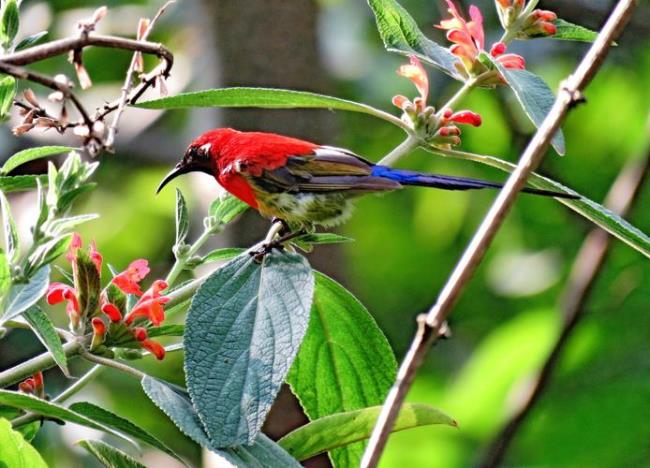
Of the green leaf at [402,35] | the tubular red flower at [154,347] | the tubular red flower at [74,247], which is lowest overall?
the tubular red flower at [154,347]

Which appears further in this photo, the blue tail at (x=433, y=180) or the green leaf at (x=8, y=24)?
the blue tail at (x=433, y=180)

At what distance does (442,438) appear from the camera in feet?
13.7

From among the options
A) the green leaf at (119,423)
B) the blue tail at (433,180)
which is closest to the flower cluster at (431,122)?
the blue tail at (433,180)

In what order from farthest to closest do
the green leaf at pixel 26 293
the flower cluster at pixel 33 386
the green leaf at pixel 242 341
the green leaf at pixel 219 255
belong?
the green leaf at pixel 219 255 → the flower cluster at pixel 33 386 → the green leaf at pixel 242 341 → the green leaf at pixel 26 293

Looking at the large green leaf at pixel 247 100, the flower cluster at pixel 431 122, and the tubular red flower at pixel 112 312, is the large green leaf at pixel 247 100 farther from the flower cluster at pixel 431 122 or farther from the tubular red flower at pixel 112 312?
the tubular red flower at pixel 112 312

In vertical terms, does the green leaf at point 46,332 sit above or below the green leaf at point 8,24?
below

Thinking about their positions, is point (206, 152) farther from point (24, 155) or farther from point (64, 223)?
point (64, 223)

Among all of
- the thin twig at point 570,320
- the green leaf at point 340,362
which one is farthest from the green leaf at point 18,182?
the thin twig at point 570,320

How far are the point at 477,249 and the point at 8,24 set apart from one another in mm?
776

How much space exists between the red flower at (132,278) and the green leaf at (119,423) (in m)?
0.18

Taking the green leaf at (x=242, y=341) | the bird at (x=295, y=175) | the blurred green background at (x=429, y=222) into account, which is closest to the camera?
the green leaf at (x=242, y=341)

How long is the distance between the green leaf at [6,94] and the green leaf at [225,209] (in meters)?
0.40

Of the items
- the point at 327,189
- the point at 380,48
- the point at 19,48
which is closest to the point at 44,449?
the point at 327,189

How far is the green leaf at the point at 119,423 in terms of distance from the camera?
4.89 ft
